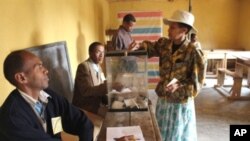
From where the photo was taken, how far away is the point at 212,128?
3441mm

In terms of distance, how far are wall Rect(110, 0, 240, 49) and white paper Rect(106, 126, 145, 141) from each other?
20.2 ft

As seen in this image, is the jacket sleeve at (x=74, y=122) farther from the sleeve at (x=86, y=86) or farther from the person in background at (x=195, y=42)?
the person in background at (x=195, y=42)

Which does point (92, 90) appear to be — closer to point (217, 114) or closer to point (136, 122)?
point (136, 122)

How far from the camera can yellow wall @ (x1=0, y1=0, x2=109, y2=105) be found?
1.39 metres

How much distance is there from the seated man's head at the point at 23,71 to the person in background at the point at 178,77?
1.00 metres

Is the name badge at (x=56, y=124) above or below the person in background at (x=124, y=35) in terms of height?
below

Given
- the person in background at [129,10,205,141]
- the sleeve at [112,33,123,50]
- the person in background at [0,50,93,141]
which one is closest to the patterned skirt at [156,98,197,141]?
the person in background at [129,10,205,141]

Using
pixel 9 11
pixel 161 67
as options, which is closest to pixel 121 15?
pixel 161 67

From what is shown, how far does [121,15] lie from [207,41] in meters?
3.78

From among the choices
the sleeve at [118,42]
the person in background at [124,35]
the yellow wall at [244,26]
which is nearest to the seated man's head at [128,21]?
the person in background at [124,35]

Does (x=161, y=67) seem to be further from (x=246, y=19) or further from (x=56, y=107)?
(x=246, y=19)

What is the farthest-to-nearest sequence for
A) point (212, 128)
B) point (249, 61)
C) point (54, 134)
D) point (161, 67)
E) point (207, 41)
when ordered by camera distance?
point (207, 41)
point (249, 61)
point (212, 128)
point (161, 67)
point (54, 134)

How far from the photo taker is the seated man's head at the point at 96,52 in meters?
2.21

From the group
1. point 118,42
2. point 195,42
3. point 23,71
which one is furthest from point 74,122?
point 118,42
